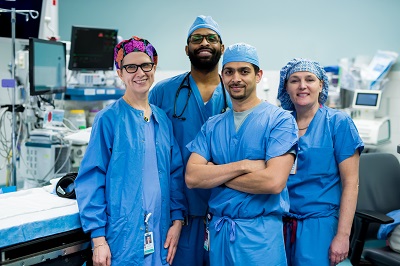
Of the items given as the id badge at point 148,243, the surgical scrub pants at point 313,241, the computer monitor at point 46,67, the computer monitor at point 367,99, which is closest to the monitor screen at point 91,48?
the computer monitor at point 46,67

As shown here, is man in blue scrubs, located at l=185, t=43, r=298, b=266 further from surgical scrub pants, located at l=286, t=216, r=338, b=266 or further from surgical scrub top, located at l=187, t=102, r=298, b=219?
surgical scrub pants, located at l=286, t=216, r=338, b=266

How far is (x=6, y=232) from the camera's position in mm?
1357

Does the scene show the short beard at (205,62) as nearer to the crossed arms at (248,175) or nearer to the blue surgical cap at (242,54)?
the blue surgical cap at (242,54)

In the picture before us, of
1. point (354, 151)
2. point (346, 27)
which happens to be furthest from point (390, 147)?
point (354, 151)

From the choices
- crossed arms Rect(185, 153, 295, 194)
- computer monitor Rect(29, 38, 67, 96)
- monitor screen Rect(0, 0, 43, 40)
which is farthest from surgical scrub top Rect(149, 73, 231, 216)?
monitor screen Rect(0, 0, 43, 40)

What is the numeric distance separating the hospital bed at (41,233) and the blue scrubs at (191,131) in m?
0.47

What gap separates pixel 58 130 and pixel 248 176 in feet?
6.43

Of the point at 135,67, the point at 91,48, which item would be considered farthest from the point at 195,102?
the point at 91,48

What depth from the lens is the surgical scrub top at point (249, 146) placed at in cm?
158

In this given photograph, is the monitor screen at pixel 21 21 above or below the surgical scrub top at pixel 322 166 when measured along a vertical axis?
Answer: above

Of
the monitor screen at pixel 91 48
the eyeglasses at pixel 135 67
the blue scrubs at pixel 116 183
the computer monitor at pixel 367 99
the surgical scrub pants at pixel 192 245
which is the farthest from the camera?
the computer monitor at pixel 367 99

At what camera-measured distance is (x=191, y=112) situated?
6.48 feet

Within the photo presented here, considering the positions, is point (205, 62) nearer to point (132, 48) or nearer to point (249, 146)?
point (132, 48)

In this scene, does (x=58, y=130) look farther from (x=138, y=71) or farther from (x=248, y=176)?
(x=248, y=176)
